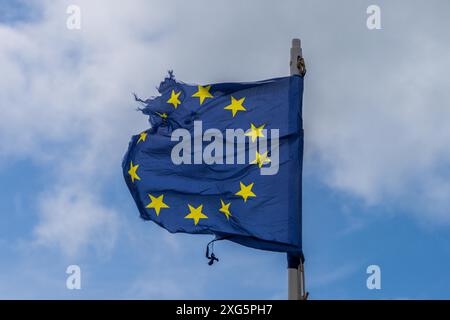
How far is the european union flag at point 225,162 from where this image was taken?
25.5 metres

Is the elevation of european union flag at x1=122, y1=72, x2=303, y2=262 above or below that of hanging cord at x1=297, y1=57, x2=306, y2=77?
below

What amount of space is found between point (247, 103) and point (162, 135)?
8.00 ft

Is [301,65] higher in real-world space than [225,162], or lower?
higher

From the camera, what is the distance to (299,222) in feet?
82.5

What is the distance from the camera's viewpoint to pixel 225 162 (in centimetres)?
2672

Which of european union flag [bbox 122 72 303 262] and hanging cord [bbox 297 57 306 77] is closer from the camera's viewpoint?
european union flag [bbox 122 72 303 262]

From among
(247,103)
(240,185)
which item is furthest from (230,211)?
(247,103)

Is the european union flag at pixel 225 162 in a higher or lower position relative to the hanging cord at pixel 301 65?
lower

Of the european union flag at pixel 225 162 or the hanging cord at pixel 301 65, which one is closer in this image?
the european union flag at pixel 225 162

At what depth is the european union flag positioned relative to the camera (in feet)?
83.7
